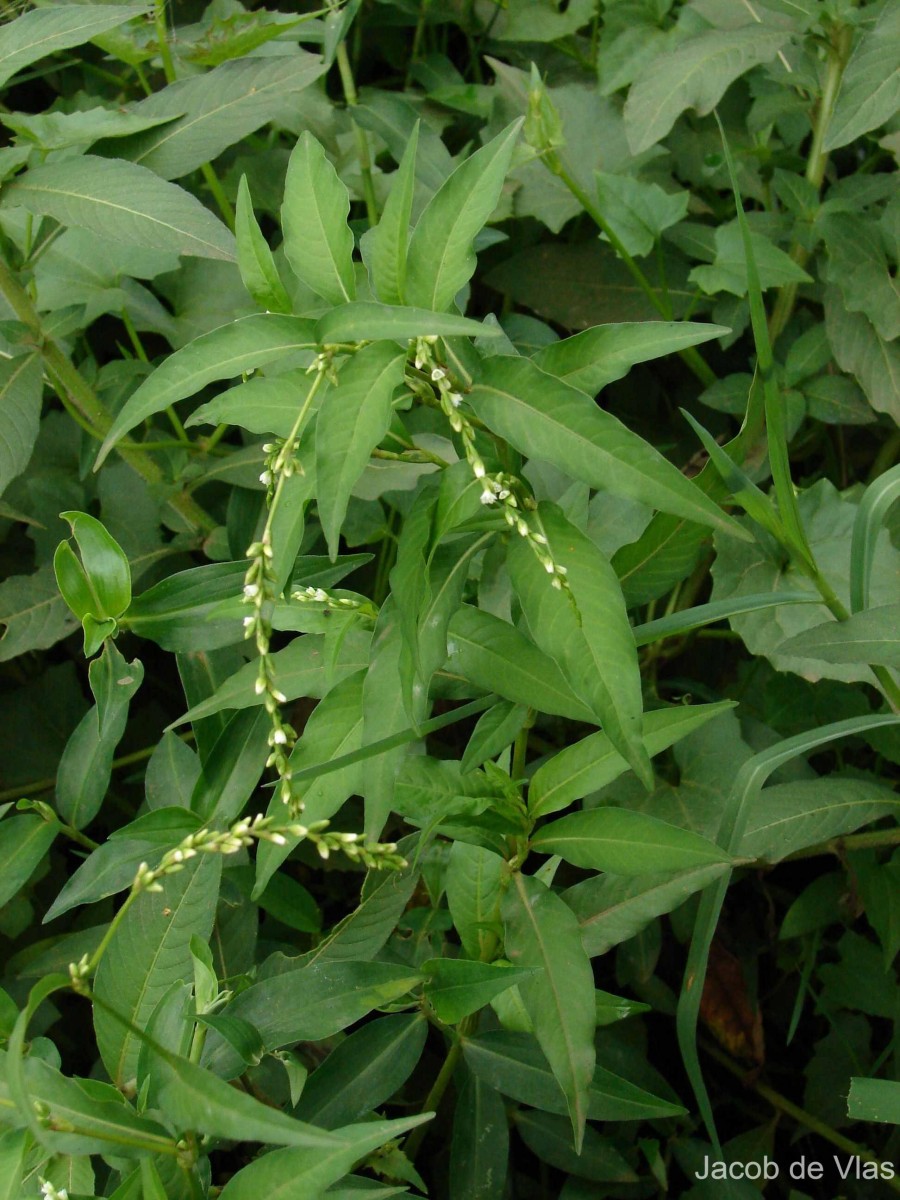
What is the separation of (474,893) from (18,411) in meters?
0.74

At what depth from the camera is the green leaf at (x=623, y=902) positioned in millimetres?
988

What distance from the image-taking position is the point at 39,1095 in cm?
75

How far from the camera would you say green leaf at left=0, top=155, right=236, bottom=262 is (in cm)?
113

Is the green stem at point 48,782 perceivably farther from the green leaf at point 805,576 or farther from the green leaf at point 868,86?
the green leaf at point 868,86

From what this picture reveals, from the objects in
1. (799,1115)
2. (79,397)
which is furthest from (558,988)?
(79,397)

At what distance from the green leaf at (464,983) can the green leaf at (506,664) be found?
215 millimetres

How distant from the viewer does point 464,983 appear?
0.91m

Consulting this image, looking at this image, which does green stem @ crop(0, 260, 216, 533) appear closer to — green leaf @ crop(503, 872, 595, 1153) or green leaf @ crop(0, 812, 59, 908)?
green leaf @ crop(0, 812, 59, 908)

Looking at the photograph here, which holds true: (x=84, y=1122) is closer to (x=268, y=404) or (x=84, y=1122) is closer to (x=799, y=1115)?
(x=268, y=404)

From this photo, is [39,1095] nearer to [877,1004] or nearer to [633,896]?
[633,896]

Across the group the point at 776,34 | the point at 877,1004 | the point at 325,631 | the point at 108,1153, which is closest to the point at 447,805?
the point at 325,631

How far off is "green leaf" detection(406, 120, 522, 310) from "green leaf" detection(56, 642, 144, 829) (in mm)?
498

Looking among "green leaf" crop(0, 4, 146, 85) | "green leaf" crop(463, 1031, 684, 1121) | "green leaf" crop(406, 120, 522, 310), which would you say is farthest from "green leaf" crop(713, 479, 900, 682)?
"green leaf" crop(0, 4, 146, 85)

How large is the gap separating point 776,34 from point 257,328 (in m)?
1.12
